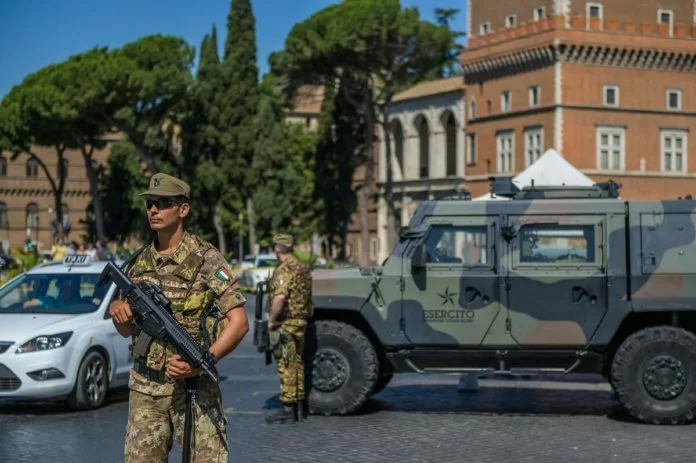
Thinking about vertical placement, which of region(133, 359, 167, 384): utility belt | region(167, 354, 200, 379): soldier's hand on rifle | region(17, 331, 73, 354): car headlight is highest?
region(167, 354, 200, 379): soldier's hand on rifle

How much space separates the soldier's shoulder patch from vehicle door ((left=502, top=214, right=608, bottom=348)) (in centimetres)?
762

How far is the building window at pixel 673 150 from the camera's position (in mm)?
74000

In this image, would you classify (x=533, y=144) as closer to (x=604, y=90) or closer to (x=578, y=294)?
(x=604, y=90)

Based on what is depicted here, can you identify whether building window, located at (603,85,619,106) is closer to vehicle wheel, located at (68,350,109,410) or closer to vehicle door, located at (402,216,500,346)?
vehicle door, located at (402,216,500,346)

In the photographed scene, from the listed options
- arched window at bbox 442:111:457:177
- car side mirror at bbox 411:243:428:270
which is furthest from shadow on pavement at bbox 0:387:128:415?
arched window at bbox 442:111:457:177

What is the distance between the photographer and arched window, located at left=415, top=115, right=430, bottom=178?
87.8m

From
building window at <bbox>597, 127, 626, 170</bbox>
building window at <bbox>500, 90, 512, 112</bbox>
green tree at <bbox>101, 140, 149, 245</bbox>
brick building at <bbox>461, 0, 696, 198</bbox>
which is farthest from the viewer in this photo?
green tree at <bbox>101, 140, 149, 245</bbox>

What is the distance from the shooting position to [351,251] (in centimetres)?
9362

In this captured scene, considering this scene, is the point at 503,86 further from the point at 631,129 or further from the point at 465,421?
the point at 465,421

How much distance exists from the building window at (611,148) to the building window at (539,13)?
6493 millimetres

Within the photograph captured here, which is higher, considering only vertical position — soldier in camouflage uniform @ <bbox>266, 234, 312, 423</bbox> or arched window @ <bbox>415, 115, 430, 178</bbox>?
arched window @ <bbox>415, 115, 430, 178</bbox>

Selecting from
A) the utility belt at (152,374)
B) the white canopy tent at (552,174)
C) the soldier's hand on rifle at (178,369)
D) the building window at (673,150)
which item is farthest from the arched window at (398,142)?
the soldier's hand on rifle at (178,369)

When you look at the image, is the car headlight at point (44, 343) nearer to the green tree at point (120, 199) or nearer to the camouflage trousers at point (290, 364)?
the camouflage trousers at point (290, 364)

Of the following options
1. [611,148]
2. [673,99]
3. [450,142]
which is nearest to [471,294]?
[611,148]
